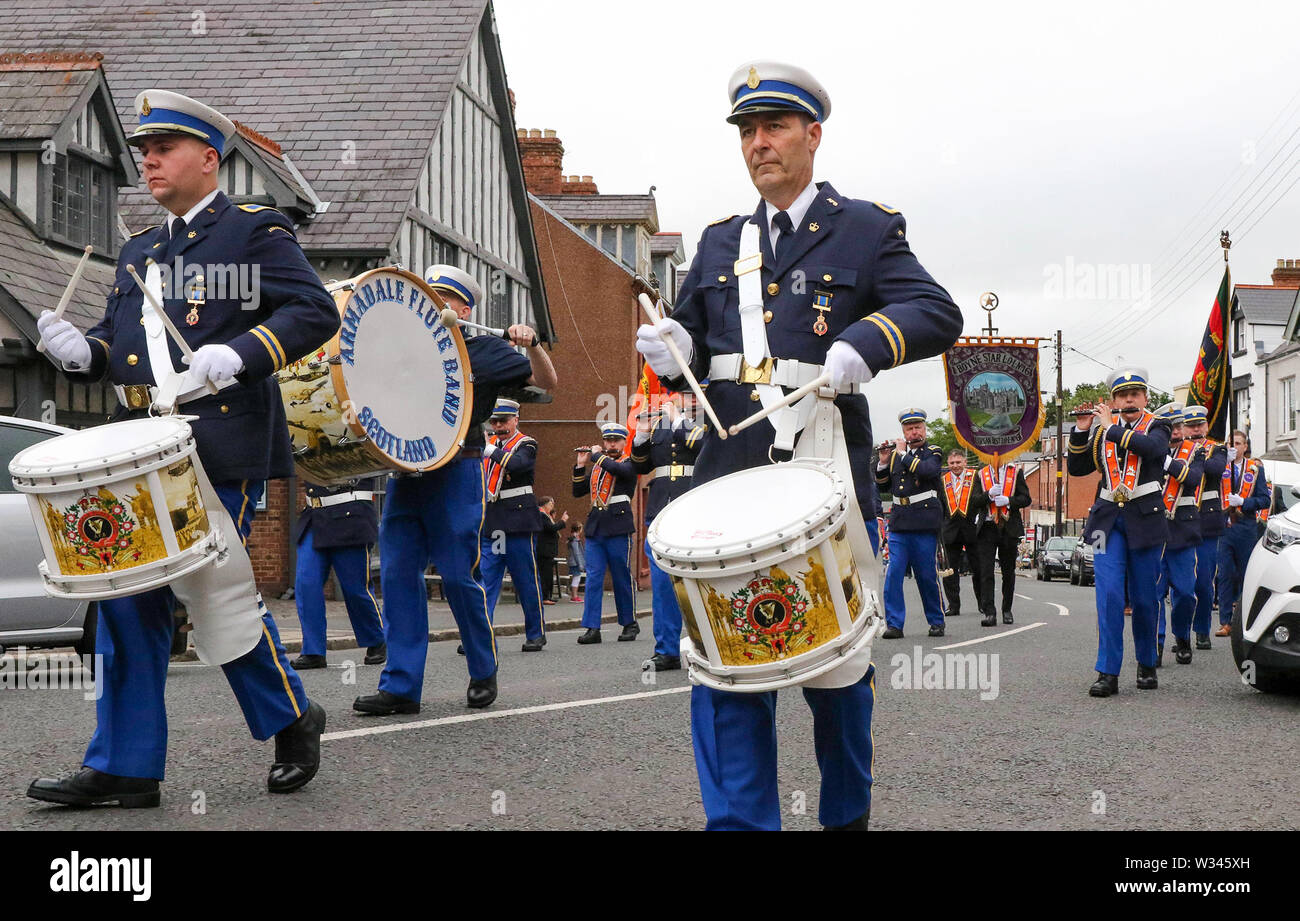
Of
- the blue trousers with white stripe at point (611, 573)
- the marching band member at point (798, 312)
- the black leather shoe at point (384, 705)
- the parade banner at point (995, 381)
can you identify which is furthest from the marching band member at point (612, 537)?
the parade banner at point (995, 381)

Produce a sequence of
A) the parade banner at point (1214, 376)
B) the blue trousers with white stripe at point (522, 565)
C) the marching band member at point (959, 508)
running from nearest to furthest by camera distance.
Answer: the blue trousers with white stripe at point (522, 565), the marching band member at point (959, 508), the parade banner at point (1214, 376)

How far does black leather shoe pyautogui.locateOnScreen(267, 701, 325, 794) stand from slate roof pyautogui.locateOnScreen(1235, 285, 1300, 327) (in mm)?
58546

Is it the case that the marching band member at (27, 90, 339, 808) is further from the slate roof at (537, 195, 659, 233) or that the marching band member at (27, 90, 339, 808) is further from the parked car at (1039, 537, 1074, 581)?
the parked car at (1039, 537, 1074, 581)

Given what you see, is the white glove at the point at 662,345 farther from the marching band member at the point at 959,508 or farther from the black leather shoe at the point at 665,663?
the marching band member at the point at 959,508

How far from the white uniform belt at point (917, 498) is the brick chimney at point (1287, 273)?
49.4 meters

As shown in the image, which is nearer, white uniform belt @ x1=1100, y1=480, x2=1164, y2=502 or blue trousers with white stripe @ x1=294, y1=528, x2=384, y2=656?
white uniform belt @ x1=1100, y1=480, x2=1164, y2=502

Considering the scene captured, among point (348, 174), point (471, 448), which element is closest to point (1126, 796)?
point (471, 448)

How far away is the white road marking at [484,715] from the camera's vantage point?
22.2 ft

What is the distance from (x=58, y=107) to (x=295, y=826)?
1647 cm

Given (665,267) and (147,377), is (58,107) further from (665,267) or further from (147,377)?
(665,267)

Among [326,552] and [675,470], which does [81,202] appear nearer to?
[326,552]

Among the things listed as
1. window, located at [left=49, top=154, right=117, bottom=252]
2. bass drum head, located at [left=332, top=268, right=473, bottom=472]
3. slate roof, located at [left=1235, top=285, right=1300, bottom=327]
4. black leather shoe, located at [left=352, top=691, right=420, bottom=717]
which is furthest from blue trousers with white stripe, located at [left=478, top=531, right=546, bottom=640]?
slate roof, located at [left=1235, top=285, right=1300, bottom=327]

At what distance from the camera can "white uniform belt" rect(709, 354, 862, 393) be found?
13.5 feet
